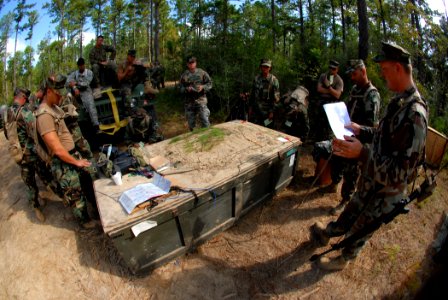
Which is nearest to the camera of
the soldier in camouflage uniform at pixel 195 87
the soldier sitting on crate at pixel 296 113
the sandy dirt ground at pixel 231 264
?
the sandy dirt ground at pixel 231 264

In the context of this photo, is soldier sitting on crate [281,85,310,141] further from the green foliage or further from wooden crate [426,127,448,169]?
wooden crate [426,127,448,169]

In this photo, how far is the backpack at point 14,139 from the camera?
331 centimetres

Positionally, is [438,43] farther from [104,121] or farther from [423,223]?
[104,121]

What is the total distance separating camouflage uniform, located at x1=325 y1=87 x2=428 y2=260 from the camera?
188cm

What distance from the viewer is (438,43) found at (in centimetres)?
671

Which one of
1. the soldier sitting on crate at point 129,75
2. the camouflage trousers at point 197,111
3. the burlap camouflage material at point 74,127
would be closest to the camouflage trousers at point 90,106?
the soldier sitting on crate at point 129,75

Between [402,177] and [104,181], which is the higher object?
A: [402,177]

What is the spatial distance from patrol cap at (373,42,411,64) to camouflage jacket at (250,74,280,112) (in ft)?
10.0

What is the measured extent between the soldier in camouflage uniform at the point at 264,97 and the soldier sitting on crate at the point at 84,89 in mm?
3098

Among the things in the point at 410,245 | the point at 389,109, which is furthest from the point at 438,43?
the point at 389,109

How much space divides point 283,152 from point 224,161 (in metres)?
0.89

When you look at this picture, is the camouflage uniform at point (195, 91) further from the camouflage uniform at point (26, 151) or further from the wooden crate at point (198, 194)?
the camouflage uniform at point (26, 151)

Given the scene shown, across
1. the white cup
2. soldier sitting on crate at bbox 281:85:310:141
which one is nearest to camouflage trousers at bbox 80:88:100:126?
the white cup

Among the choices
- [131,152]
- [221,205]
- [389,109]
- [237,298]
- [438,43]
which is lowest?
[237,298]
